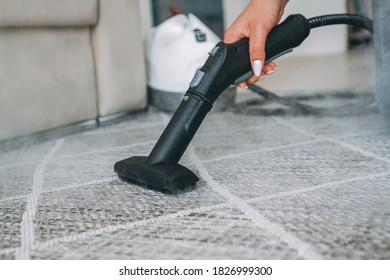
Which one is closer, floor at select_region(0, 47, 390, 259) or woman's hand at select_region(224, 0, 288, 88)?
floor at select_region(0, 47, 390, 259)

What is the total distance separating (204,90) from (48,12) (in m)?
0.48

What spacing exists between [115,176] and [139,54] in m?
0.59

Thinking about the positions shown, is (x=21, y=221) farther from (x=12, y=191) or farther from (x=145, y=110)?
(x=145, y=110)

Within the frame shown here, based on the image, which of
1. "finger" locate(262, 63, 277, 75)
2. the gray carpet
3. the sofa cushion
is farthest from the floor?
the sofa cushion

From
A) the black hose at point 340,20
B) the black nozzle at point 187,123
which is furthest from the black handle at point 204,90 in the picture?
the black hose at point 340,20

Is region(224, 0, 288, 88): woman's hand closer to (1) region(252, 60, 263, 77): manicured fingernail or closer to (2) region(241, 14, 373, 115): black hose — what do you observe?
(1) region(252, 60, 263, 77): manicured fingernail

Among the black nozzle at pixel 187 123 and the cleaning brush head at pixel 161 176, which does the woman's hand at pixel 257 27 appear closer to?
the black nozzle at pixel 187 123

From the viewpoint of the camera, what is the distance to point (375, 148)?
766 mm

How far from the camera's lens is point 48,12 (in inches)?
37.4

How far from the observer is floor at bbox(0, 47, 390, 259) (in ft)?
1.51

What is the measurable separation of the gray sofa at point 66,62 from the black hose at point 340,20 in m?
0.52

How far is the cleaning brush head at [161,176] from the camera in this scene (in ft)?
1.94

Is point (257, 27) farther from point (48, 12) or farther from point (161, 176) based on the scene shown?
point (48, 12)
